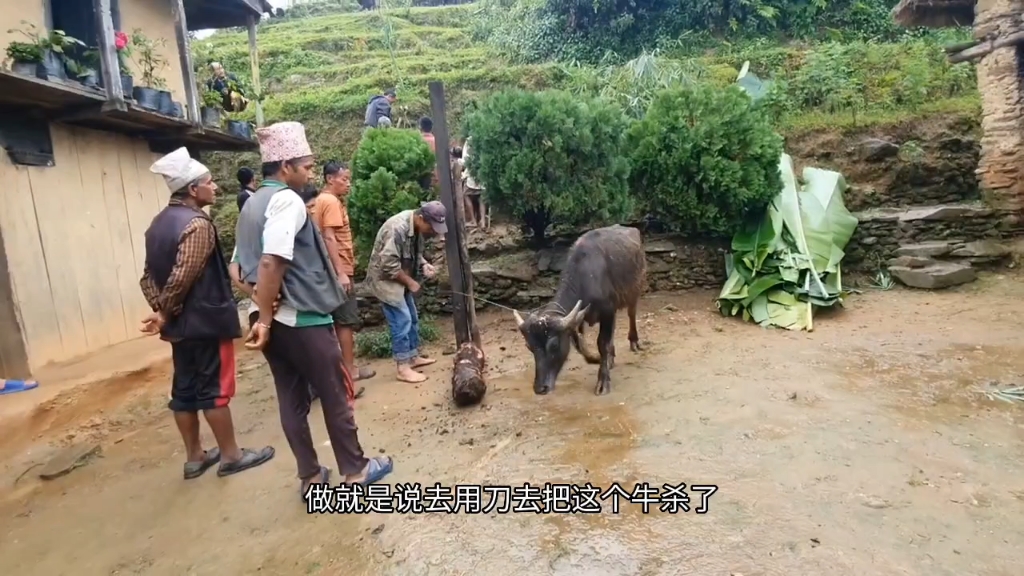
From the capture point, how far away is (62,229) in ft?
21.4

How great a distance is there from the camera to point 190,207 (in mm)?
3785

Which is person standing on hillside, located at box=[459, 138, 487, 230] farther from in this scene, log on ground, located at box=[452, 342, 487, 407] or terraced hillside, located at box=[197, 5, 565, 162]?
log on ground, located at box=[452, 342, 487, 407]

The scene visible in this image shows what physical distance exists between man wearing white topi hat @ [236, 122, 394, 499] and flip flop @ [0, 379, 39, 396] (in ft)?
12.1

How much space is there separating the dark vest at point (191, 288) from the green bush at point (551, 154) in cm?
413

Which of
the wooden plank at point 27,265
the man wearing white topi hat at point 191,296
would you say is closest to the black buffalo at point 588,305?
the man wearing white topi hat at point 191,296

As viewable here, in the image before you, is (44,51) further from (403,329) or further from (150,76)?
(403,329)

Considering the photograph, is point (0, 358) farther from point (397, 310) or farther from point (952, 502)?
point (952, 502)

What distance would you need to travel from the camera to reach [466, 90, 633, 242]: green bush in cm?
722

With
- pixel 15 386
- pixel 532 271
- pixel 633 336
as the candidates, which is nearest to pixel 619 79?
pixel 532 271

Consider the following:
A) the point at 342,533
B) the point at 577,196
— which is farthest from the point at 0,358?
the point at 577,196

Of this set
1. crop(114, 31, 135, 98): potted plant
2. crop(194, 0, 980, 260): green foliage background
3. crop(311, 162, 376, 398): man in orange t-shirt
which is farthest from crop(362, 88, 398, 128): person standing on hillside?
crop(311, 162, 376, 398): man in orange t-shirt

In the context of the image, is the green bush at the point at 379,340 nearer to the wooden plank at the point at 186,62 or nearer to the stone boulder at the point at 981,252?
the wooden plank at the point at 186,62

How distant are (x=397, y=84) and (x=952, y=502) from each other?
13.4m

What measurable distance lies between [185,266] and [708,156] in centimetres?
606
